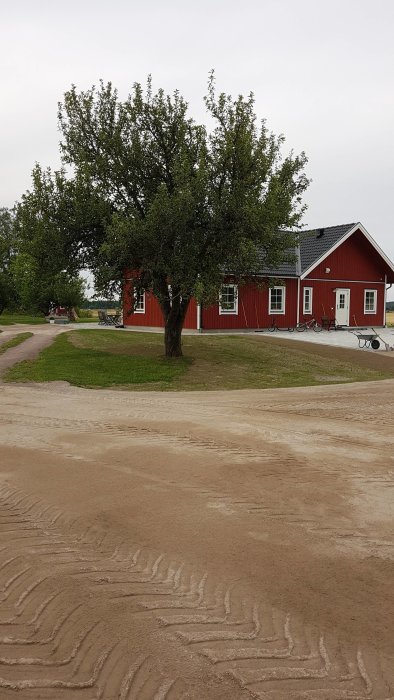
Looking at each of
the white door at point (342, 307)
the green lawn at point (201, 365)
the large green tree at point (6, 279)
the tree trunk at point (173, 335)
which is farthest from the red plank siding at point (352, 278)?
the large green tree at point (6, 279)

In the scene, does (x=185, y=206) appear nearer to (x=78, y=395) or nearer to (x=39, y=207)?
(x=39, y=207)

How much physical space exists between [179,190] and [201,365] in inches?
216

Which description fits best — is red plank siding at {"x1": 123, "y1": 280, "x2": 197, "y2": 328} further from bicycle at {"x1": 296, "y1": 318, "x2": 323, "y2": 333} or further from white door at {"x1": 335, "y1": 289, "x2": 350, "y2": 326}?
white door at {"x1": 335, "y1": 289, "x2": 350, "y2": 326}

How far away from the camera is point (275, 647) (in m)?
3.39

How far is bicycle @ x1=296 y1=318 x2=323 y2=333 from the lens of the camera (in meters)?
32.3

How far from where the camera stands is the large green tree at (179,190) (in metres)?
15.7

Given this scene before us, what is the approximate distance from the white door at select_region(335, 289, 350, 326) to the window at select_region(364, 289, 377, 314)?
1.78 metres

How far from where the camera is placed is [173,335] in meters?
18.9

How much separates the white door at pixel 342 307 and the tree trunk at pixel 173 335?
18294 millimetres

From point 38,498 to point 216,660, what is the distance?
3082 mm

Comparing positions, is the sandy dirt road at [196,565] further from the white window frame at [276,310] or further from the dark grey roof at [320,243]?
the dark grey roof at [320,243]

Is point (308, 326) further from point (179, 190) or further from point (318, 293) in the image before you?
point (179, 190)

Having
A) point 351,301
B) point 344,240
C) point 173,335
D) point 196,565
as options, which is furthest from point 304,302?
point 196,565

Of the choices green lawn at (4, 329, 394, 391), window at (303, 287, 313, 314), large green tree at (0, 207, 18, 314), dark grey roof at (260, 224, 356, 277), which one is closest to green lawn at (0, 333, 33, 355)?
green lawn at (4, 329, 394, 391)
